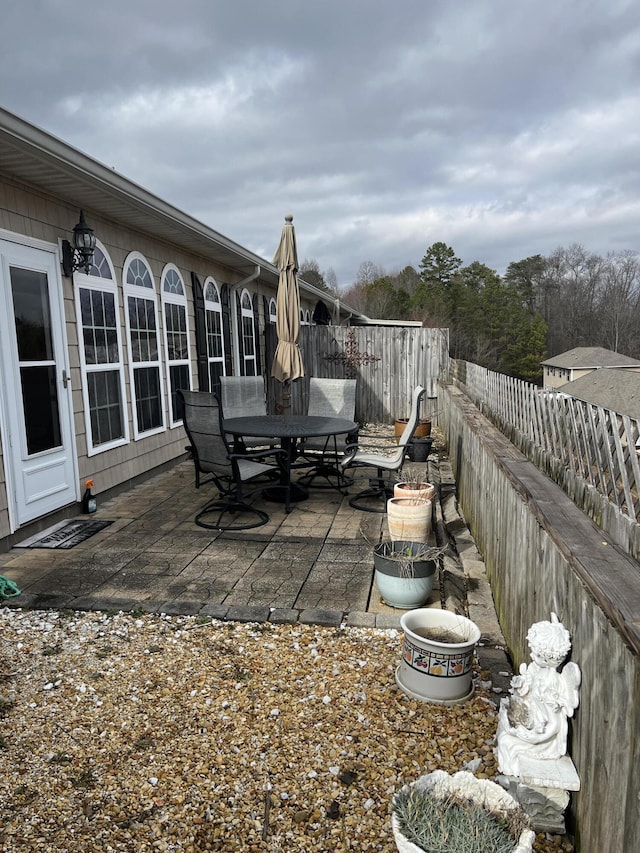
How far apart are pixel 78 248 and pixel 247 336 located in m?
4.79

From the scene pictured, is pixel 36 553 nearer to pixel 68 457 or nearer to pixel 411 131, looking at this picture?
pixel 68 457

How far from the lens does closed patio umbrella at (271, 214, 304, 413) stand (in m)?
5.31

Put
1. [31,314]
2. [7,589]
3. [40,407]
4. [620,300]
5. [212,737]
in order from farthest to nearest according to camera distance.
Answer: [620,300]
[40,407]
[31,314]
[7,589]
[212,737]

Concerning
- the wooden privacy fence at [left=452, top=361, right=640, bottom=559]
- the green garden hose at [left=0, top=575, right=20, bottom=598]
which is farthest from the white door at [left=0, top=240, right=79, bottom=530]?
the wooden privacy fence at [left=452, top=361, right=640, bottom=559]

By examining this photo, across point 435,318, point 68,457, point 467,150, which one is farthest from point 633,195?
point 68,457

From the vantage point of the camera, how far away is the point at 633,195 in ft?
142

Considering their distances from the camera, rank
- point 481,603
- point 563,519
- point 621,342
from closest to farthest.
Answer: point 563,519
point 481,603
point 621,342

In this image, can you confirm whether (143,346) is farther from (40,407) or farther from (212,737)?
(212,737)

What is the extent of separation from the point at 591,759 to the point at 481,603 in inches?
59.5

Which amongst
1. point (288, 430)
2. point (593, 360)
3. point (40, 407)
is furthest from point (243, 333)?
point (593, 360)

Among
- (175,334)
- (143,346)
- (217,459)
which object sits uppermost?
(175,334)

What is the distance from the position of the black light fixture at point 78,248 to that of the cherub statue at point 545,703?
4.25 metres

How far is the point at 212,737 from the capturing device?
6.47 feet

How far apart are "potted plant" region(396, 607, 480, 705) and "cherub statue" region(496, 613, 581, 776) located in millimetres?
459
